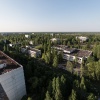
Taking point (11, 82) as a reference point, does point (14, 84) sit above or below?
below

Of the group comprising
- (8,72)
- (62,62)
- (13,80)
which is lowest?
(62,62)

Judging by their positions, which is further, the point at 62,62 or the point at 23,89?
the point at 62,62

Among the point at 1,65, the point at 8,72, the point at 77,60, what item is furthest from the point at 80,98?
the point at 77,60

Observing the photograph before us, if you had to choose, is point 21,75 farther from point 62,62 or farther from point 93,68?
point 62,62

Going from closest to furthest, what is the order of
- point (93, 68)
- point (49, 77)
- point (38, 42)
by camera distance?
point (49, 77) → point (93, 68) → point (38, 42)

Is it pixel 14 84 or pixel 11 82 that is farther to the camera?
pixel 14 84
